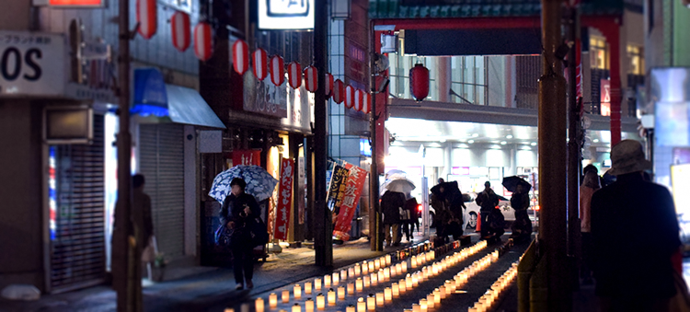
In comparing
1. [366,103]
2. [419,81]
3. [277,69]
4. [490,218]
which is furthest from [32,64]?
[490,218]

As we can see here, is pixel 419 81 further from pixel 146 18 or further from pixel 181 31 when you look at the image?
pixel 146 18

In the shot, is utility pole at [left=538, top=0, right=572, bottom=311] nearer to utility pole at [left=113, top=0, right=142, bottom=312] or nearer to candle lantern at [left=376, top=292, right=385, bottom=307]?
candle lantern at [left=376, top=292, right=385, bottom=307]

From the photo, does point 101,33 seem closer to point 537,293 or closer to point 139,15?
point 139,15

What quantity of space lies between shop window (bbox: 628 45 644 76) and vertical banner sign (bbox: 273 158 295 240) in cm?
1339

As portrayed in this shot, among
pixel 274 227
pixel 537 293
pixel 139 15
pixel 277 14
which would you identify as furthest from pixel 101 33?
pixel 274 227

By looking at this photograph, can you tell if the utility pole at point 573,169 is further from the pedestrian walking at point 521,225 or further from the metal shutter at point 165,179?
the pedestrian walking at point 521,225

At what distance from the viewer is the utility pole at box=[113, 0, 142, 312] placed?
676 cm

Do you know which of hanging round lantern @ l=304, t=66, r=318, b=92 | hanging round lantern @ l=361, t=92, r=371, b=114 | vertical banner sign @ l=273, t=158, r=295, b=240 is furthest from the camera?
hanging round lantern @ l=361, t=92, r=371, b=114

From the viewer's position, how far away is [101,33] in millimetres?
6773

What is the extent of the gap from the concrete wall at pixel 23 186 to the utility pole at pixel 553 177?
538cm

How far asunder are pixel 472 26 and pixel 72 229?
16.0ft

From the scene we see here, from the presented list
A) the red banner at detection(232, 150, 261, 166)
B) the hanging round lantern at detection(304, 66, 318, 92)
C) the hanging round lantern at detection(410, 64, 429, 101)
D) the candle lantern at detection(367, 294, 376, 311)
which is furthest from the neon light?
the hanging round lantern at detection(410, 64, 429, 101)

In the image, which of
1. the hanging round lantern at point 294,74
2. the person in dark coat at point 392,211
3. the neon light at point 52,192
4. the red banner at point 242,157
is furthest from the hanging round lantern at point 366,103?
the neon light at point 52,192

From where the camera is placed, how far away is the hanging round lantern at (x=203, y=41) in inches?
298
